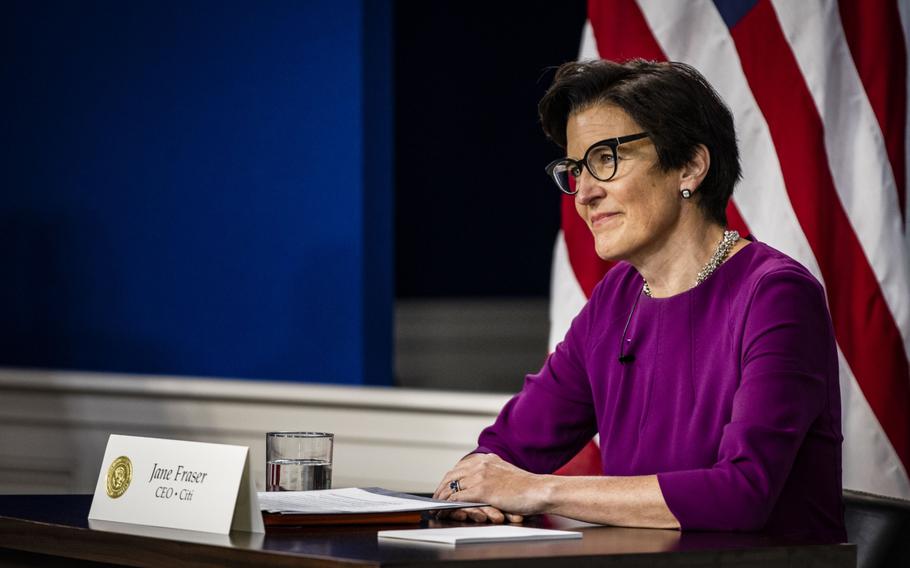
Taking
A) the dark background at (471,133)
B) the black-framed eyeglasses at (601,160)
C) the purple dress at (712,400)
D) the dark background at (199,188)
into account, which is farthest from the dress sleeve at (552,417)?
the dark background at (471,133)

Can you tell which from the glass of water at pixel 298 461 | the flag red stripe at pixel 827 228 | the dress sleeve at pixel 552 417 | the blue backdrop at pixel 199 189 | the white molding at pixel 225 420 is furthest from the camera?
the blue backdrop at pixel 199 189

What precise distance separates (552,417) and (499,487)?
1.41ft

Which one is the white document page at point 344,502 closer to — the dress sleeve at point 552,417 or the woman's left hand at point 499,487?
the woman's left hand at point 499,487

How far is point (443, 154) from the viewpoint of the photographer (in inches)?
237

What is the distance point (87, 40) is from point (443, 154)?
8.57ft

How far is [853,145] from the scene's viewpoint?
2.35 m

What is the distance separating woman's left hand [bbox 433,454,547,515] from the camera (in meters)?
1.59

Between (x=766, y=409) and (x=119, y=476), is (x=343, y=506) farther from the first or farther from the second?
(x=766, y=409)

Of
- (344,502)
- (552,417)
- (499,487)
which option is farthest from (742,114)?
(344,502)

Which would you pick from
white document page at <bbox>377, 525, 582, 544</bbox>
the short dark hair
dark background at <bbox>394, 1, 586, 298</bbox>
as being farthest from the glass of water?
dark background at <bbox>394, 1, 586, 298</bbox>

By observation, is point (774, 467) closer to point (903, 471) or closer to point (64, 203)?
point (903, 471)

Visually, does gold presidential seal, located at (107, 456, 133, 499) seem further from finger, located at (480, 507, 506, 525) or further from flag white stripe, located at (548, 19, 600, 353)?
flag white stripe, located at (548, 19, 600, 353)

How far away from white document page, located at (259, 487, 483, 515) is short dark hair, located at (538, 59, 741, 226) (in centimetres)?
60

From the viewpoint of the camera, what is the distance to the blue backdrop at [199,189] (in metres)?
3.22
